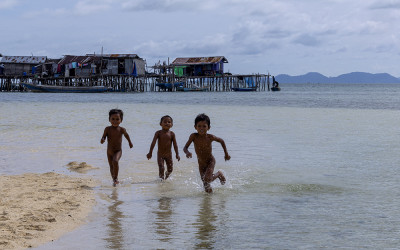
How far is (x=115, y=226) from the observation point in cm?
479

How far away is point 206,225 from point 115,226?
87 cm

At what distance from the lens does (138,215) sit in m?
5.24

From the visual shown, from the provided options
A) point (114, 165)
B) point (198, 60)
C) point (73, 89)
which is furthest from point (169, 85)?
point (114, 165)

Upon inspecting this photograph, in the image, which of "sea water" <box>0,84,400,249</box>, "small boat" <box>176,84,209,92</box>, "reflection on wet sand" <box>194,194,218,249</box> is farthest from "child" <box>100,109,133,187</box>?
"small boat" <box>176,84,209,92</box>

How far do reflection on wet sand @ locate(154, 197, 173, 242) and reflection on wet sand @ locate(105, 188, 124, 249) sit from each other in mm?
356

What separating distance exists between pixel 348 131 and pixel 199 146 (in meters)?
10.1

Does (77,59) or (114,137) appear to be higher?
(77,59)

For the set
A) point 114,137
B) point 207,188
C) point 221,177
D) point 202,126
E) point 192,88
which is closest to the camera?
point 202,126

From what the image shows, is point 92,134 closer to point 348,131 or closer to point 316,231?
point 348,131

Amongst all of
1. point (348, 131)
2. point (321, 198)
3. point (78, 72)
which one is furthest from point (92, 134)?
point (78, 72)

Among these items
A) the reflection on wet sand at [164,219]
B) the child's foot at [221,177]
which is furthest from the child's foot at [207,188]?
the reflection on wet sand at [164,219]

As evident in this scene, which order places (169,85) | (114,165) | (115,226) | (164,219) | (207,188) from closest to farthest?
(115,226)
(164,219)
(207,188)
(114,165)
(169,85)

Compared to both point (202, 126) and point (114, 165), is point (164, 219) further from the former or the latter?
point (114, 165)

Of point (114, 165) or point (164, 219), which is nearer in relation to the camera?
point (164, 219)
